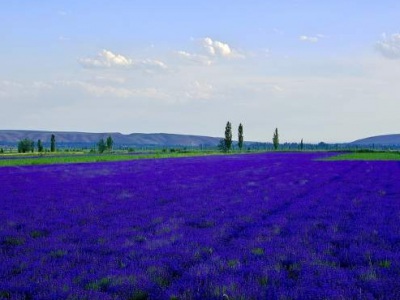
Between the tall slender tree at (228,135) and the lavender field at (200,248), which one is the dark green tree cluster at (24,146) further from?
the lavender field at (200,248)

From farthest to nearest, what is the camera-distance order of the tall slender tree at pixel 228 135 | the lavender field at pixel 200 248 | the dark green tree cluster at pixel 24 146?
the tall slender tree at pixel 228 135, the dark green tree cluster at pixel 24 146, the lavender field at pixel 200 248

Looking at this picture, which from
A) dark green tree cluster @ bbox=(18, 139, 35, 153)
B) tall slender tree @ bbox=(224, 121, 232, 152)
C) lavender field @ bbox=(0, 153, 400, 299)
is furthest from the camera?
tall slender tree @ bbox=(224, 121, 232, 152)

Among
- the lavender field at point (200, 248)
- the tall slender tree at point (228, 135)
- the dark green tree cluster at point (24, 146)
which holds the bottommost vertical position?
the lavender field at point (200, 248)

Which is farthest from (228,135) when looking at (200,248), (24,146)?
(200,248)

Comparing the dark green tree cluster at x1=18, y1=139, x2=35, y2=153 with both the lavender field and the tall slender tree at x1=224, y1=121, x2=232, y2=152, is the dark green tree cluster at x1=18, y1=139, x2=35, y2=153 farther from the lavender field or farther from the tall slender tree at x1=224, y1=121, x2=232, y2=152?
the lavender field

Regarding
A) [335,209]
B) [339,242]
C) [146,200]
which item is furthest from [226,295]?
[146,200]

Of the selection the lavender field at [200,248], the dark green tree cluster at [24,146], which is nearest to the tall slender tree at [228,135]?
the dark green tree cluster at [24,146]

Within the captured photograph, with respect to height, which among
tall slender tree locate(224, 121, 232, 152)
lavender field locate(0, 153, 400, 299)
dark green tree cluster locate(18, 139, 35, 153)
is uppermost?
tall slender tree locate(224, 121, 232, 152)

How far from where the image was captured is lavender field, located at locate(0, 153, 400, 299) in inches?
266

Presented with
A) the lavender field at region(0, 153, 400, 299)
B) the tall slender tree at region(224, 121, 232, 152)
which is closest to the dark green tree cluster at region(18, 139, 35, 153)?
the tall slender tree at region(224, 121, 232, 152)

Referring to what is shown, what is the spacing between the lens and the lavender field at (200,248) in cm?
676

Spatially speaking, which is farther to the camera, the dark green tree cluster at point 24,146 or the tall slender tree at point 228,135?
the tall slender tree at point 228,135

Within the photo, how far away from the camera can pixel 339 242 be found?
1017cm

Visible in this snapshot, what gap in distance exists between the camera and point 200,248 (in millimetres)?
9523
